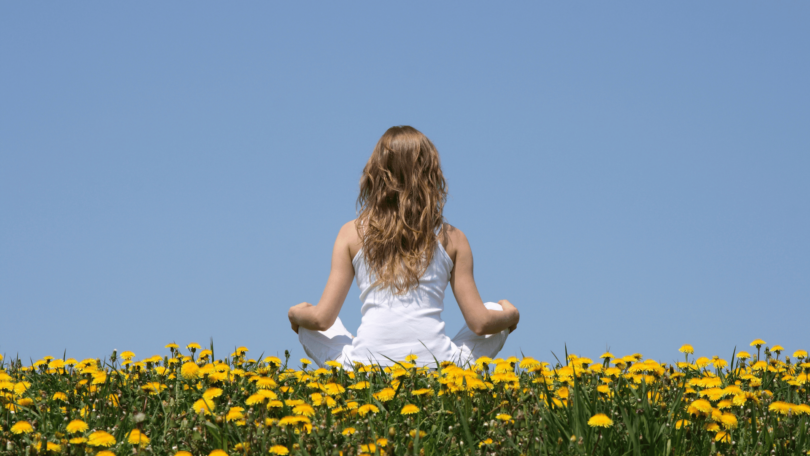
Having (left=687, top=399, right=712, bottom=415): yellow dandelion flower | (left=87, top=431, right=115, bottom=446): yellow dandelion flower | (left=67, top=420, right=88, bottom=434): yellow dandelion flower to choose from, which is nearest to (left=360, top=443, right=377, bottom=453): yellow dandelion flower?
(left=87, top=431, right=115, bottom=446): yellow dandelion flower

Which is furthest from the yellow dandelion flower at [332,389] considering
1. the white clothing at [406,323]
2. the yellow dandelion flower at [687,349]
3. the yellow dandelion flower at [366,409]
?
the yellow dandelion flower at [687,349]

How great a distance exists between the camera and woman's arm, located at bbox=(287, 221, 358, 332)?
18.8 ft

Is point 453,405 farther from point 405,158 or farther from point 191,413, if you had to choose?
point 405,158

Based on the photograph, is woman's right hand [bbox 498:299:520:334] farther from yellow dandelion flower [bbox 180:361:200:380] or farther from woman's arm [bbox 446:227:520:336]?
yellow dandelion flower [bbox 180:361:200:380]

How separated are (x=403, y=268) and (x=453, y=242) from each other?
0.46 m

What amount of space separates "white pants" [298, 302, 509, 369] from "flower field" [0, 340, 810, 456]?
1096 millimetres

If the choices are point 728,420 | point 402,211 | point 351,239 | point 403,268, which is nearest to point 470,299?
point 403,268

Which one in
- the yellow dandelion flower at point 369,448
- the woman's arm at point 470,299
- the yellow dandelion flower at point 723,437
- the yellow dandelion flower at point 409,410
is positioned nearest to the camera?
the yellow dandelion flower at point 369,448

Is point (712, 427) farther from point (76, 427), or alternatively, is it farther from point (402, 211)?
point (76, 427)

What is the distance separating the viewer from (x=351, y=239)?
5.84 m

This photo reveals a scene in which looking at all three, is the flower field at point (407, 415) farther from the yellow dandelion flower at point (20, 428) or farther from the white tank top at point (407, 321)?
the white tank top at point (407, 321)

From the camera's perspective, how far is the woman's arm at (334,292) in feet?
18.8

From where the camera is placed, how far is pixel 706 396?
4.03m

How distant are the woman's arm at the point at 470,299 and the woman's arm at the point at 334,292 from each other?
81 centimetres
